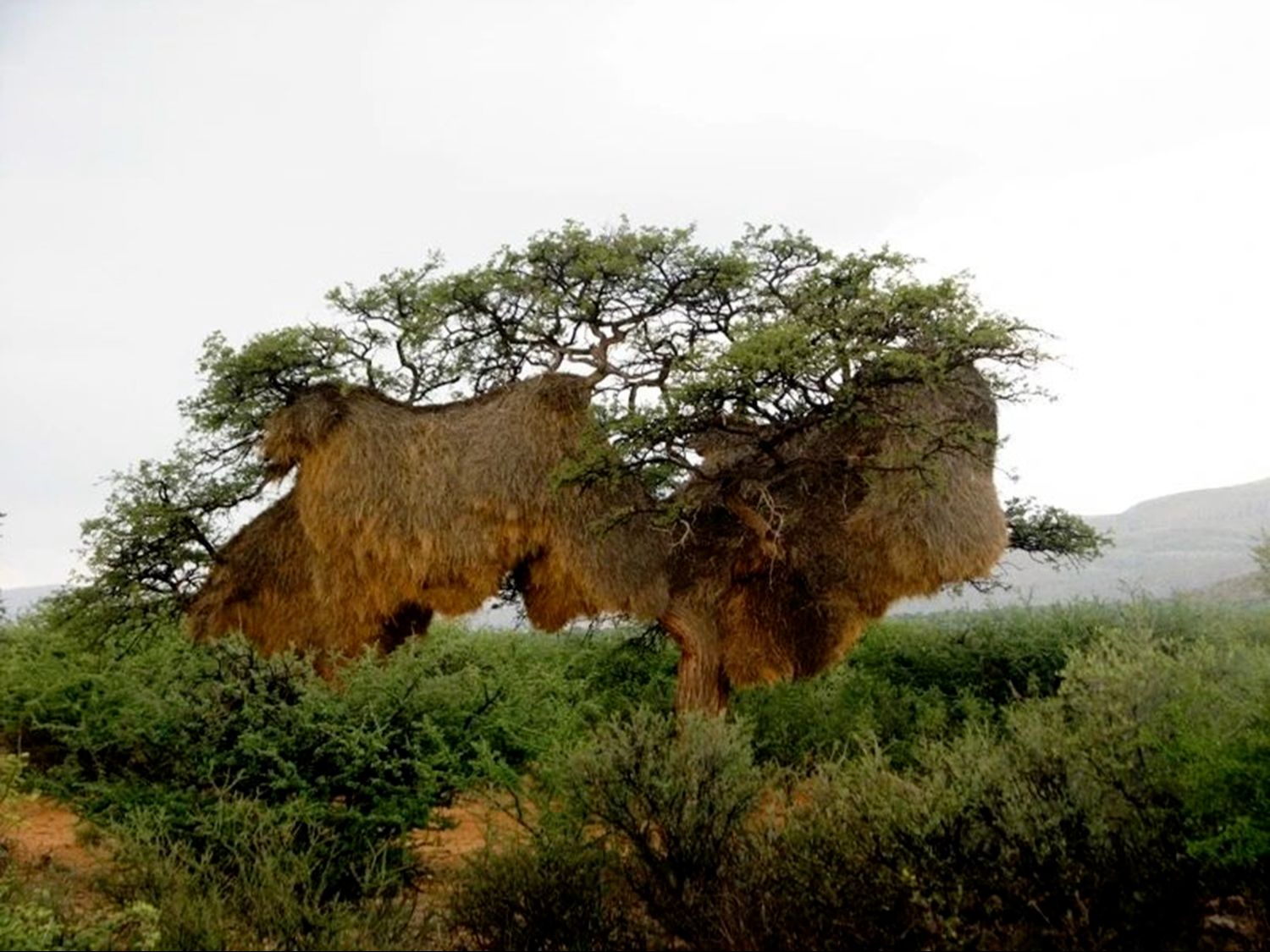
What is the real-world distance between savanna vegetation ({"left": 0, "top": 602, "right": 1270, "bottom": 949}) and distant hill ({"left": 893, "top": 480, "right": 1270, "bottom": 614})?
57.1 m

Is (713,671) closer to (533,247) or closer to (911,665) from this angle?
(533,247)

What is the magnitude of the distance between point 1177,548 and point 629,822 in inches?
4871

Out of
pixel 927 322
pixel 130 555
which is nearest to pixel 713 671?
pixel 927 322

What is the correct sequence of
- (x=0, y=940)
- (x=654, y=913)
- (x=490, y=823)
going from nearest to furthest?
1. (x=0, y=940)
2. (x=654, y=913)
3. (x=490, y=823)

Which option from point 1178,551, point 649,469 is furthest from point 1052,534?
point 1178,551

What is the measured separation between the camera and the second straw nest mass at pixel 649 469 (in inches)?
509

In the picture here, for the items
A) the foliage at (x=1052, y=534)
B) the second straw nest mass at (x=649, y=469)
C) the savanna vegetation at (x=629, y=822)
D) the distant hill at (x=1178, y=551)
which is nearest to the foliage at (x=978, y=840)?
the savanna vegetation at (x=629, y=822)

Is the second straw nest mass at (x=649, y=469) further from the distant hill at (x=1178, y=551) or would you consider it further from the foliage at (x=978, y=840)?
the distant hill at (x=1178, y=551)

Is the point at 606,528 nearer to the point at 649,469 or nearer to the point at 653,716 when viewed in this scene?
the point at 649,469

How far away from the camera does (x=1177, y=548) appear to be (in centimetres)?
11306

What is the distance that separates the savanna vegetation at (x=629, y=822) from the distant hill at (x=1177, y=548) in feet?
187

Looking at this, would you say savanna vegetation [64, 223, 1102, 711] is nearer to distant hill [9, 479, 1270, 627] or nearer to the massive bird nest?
the massive bird nest

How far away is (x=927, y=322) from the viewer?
12.8 meters

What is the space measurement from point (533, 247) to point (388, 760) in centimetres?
850
